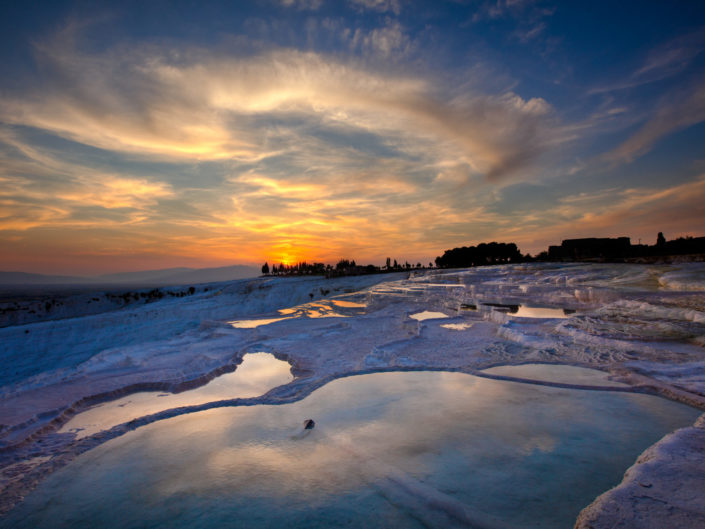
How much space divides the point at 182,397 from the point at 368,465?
3.92 metres

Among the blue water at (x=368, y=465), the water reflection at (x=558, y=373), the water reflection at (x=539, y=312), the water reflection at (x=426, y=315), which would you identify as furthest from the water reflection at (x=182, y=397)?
the water reflection at (x=539, y=312)

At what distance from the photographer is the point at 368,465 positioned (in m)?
3.24

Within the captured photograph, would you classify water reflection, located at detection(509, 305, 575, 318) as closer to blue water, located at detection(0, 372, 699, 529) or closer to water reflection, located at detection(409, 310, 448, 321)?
water reflection, located at detection(409, 310, 448, 321)

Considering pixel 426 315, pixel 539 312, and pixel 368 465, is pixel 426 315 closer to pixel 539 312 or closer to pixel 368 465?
pixel 539 312

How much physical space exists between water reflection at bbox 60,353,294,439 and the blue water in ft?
2.49

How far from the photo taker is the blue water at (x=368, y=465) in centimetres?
261

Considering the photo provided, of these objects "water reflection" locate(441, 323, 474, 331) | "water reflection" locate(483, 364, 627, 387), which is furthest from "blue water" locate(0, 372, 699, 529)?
"water reflection" locate(441, 323, 474, 331)

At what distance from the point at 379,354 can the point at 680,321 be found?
25.5ft

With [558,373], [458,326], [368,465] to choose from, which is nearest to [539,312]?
[458,326]

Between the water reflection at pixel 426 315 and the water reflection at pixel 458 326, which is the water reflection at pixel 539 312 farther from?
the water reflection at pixel 426 315

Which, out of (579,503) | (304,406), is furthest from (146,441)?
(579,503)

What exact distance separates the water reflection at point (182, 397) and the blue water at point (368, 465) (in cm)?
76

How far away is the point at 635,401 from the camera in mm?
4496

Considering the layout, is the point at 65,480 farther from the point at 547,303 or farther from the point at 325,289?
the point at 325,289
